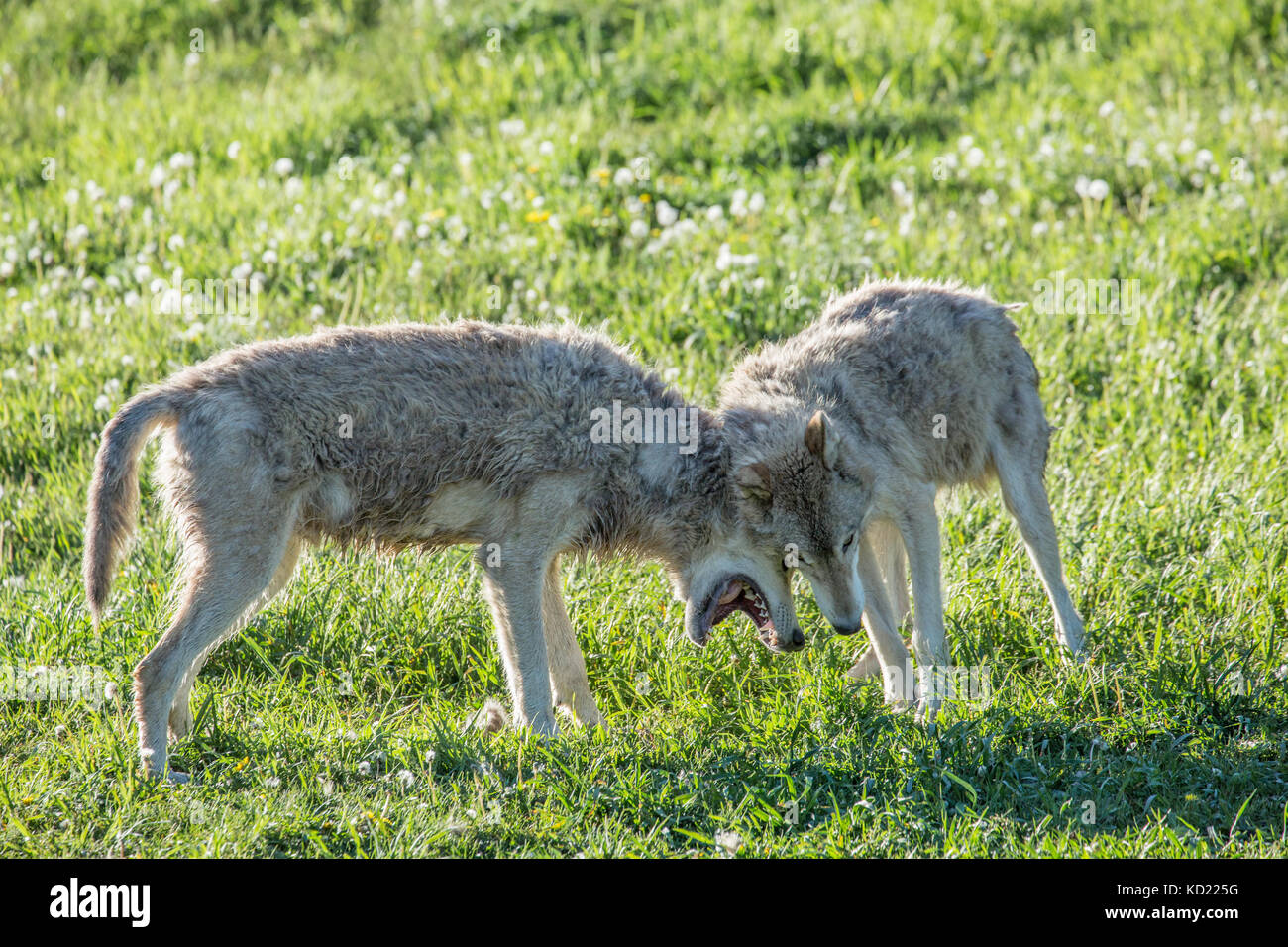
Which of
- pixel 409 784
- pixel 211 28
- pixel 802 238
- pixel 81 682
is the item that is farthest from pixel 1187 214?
pixel 211 28

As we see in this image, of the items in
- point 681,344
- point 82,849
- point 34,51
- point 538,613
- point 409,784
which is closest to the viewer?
point 82,849

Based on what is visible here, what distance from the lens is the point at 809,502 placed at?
18.6 ft

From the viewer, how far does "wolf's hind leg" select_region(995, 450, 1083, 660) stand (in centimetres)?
607

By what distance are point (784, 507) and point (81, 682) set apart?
9.95 ft

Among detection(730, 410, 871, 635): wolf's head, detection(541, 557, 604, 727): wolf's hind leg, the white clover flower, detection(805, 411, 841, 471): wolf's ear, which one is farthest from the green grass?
detection(805, 411, 841, 471): wolf's ear

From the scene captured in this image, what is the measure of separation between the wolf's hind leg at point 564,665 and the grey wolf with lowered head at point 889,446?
963 mm

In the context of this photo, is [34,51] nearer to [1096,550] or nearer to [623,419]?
[623,419]

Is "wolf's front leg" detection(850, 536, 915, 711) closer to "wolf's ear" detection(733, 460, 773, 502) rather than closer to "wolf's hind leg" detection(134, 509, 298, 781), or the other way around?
"wolf's ear" detection(733, 460, 773, 502)

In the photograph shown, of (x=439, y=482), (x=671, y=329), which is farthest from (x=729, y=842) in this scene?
(x=671, y=329)

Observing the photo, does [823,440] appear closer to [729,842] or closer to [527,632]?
[527,632]

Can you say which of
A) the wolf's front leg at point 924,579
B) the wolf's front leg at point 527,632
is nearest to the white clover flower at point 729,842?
the wolf's front leg at point 527,632

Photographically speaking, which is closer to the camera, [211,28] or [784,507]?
[784,507]

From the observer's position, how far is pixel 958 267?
8.71 metres

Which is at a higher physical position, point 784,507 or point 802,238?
point 802,238
